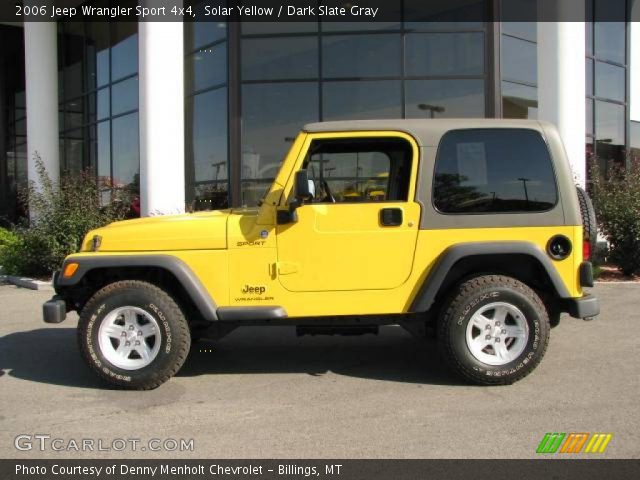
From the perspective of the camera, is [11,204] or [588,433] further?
Result: [11,204]

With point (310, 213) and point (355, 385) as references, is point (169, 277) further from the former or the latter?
point (355, 385)

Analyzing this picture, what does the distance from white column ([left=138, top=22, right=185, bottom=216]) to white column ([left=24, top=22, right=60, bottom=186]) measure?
520 cm

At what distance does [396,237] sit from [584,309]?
1544 mm

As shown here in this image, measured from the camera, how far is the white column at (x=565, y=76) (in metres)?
11.2

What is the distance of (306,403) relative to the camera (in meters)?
4.22

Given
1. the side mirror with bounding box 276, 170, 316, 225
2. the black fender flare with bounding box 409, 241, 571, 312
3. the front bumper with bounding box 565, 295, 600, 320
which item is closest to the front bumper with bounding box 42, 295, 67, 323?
the side mirror with bounding box 276, 170, 316, 225

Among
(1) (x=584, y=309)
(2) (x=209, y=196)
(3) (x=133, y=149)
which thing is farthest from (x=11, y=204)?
(1) (x=584, y=309)

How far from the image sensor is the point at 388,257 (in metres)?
4.44

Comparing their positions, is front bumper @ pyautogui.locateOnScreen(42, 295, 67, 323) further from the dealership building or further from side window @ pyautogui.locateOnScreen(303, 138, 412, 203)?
the dealership building

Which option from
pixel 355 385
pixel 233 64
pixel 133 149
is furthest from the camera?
pixel 133 149

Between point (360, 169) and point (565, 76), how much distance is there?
8.08m

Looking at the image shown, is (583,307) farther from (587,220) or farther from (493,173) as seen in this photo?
(493,173)

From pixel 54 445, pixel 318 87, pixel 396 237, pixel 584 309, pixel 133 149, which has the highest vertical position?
pixel 318 87

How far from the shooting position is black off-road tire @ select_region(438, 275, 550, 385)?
440 cm
